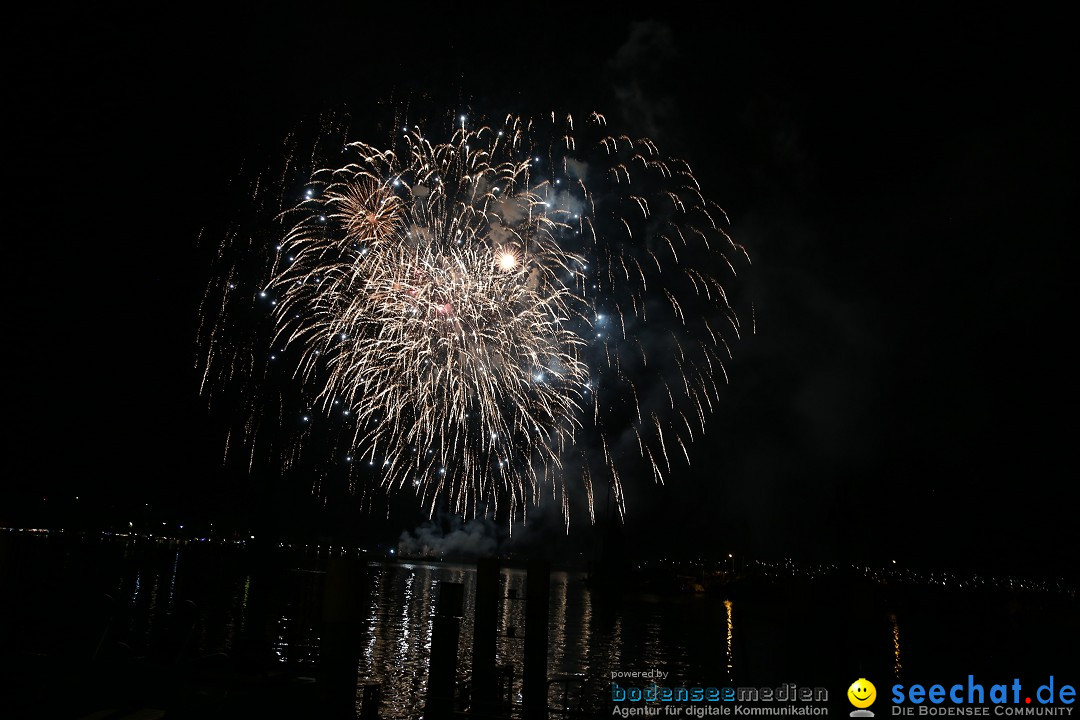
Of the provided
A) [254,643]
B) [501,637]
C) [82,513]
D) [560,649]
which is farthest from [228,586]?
[82,513]

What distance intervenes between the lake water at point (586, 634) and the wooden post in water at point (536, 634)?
4.98 ft

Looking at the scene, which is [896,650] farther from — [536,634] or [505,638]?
[536,634]

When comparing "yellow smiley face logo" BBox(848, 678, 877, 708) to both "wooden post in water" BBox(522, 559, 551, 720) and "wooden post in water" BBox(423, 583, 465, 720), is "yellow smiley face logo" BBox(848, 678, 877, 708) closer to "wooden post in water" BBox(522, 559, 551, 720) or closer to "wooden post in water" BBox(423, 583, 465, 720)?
"wooden post in water" BBox(522, 559, 551, 720)

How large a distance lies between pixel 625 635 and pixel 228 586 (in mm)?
46204

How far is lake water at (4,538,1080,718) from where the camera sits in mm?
28484

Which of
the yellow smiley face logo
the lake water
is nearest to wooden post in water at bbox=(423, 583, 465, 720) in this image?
the lake water

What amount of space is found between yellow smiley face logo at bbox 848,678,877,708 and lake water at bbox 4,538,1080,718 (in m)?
0.35

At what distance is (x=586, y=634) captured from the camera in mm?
59844

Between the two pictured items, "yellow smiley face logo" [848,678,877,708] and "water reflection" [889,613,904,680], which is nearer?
"yellow smiley face logo" [848,678,877,708]

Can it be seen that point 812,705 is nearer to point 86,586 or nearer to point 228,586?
point 86,586

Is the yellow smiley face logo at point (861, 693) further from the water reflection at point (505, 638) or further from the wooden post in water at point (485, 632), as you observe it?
the wooden post in water at point (485, 632)

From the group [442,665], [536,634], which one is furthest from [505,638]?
[442,665]

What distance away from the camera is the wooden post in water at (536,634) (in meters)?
20.8

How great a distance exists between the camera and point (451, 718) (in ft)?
58.9
